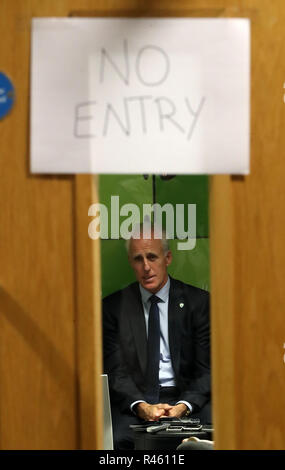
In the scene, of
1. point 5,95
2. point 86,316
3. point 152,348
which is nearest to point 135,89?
point 5,95

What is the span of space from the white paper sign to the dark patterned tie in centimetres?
131

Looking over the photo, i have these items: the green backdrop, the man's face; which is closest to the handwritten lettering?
the green backdrop

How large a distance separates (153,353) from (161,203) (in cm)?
57

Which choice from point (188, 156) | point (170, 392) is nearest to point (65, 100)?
point (188, 156)

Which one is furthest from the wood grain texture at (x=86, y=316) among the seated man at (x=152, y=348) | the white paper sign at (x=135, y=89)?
the seated man at (x=152, y=348)

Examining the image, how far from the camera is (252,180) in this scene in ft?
3.65

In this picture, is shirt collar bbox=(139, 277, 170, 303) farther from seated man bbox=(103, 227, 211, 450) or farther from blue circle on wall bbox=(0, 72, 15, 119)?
blue circle on wall bbox=(0, 72, 15, 119)

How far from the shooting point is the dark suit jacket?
2.13 metres

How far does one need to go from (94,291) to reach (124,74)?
0.31 m

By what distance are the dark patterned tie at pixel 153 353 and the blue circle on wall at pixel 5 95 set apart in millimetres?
1332

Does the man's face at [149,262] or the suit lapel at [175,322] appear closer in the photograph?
the man's face at [149,262]

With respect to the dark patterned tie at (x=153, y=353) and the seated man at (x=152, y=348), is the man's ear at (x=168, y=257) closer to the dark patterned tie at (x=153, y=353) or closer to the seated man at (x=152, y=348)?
the seated man at (x=152, y=348)

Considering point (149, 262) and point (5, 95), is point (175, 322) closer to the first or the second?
point (149, 262)

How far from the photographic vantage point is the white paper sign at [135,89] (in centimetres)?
109
